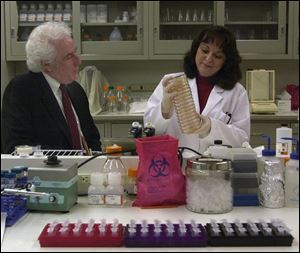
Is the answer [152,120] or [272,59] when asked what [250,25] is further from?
[152,120]

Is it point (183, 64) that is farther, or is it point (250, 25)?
point (250, 25)

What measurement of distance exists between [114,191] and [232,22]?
117cm

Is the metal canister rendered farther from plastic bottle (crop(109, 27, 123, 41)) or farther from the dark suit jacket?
plastic bottle (crop(109, 27, 123, 41))

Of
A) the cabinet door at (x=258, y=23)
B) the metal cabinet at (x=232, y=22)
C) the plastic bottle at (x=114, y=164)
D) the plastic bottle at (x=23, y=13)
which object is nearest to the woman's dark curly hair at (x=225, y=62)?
the metal cabinet at (x=232, y=22)

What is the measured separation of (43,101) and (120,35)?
732 mm

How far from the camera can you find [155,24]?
215 cm

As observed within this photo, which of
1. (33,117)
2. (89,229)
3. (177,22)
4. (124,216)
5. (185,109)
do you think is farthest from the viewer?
(177,22)

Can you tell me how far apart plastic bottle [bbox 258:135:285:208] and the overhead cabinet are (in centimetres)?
71

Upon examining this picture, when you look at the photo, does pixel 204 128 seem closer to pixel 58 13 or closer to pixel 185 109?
pixel 185 109

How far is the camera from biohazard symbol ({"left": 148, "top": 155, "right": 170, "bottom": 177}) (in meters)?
1.22

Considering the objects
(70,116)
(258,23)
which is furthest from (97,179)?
(258,23)

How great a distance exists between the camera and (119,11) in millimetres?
2078

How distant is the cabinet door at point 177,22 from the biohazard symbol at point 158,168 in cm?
75

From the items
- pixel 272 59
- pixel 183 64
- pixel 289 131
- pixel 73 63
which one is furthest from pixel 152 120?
pixel 272 59
